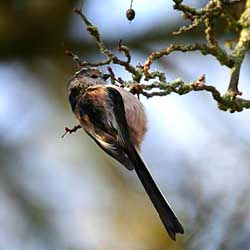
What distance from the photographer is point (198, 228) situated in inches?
148

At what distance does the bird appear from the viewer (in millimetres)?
3093

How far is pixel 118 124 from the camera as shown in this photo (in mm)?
3232

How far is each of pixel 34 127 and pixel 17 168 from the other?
1.30 feet

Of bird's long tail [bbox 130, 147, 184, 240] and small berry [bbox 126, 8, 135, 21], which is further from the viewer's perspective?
bird's long tail [bbox 130, 147, 184, 240]

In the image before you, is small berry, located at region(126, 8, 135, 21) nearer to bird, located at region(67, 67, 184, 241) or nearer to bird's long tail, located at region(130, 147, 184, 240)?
bird, located at region(67, 67, 184, 241)

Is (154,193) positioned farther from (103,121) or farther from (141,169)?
(103,121)

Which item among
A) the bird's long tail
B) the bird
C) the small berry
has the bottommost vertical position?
the bird's long tail

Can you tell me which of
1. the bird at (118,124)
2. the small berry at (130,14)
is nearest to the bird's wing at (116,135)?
the bird at (118,124)

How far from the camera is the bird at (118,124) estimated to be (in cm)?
309

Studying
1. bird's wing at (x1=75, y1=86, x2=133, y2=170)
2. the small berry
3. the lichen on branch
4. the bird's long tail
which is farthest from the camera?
bird's wing at (x1=75, y1=86, x2=133, y2=170)

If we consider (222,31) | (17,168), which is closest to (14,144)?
(17,168)

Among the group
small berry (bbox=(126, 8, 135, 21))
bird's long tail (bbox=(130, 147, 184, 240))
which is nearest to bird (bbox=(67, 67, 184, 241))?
bird's long tail (bbox=(130, 147, 184, 240))

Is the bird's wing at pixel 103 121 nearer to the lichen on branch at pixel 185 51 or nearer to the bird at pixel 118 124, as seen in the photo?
the bird at pixel 118 124

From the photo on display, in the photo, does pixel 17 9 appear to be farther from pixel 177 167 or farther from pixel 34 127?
pixel 177 167
